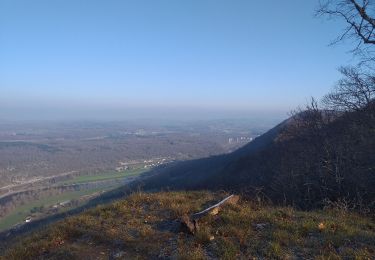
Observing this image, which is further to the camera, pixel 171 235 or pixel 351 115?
pixel 351 115

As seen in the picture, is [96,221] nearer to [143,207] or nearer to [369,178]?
[143,207]

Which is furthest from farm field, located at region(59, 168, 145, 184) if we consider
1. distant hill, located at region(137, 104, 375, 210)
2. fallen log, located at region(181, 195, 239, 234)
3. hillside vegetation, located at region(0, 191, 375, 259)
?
hillside vegetation, located at region(0, 191, 375, 259)

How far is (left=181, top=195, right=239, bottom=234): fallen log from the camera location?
22.6ft

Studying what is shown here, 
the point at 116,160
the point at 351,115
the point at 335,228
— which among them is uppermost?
the point at 351,115

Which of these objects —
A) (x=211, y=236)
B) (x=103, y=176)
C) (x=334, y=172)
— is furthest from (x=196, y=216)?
(x=103, y=176)

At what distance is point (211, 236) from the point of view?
6539 millimetres

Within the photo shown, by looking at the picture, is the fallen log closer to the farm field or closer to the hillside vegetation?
the hillside vegetation

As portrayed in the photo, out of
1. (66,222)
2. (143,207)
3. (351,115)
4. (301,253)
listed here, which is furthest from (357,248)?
(351,115)

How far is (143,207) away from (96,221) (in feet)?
4.27

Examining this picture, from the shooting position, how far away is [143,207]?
29.9 ft

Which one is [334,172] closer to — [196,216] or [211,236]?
[196,216]

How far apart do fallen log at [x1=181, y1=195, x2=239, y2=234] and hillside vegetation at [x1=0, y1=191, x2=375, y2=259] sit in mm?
122

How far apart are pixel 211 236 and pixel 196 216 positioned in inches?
42.4

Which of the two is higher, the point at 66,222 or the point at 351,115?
the point at 351,115
